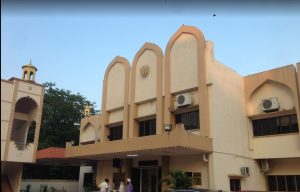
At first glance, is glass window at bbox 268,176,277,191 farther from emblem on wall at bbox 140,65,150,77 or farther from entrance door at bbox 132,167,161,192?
emblem on wall at bbox 140,65,150,77

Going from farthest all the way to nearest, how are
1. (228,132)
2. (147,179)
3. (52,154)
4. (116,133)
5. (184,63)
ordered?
(52,154) → (116,133) → (147,179) → (184,63) → (228,132)

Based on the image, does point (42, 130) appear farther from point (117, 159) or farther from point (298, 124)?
point (298, 124)

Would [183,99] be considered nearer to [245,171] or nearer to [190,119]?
[190,119]

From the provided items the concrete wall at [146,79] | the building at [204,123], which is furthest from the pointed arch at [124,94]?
the concrete wall at [146,79]

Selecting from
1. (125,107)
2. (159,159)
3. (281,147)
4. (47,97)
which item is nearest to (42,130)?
(47,97)

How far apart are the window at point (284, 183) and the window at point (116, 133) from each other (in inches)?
397

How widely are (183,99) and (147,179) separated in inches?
222

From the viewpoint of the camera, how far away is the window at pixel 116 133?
22217 mm

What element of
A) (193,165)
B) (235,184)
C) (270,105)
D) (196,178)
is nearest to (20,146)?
(193,165)

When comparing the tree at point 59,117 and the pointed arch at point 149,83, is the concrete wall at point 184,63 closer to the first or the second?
the pointed arch at point 149,83

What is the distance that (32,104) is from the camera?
71.7ft

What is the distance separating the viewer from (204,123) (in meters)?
16.3

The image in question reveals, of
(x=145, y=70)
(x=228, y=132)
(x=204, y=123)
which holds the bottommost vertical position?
(x=228, y=132)

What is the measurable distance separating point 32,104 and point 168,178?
11.4 m
